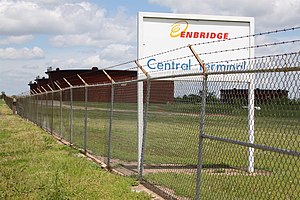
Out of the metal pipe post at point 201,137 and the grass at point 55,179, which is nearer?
the metal pipe post at point 201,137

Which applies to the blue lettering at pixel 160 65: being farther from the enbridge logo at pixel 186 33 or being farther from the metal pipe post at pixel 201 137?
the metal pipe post at pixel 201 137

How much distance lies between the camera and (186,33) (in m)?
11.1

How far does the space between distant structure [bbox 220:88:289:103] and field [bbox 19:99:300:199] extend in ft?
0.30

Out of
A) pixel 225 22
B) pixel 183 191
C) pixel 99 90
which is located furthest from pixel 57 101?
pixel 183 191

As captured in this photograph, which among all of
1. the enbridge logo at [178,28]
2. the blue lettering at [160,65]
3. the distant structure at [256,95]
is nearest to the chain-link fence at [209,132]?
the distant structure at [256,95]

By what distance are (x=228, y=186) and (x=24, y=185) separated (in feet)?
10.9

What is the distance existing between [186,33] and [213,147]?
3.98 meters

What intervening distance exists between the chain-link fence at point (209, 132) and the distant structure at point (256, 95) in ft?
0.03

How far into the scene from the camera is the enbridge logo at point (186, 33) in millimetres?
10984

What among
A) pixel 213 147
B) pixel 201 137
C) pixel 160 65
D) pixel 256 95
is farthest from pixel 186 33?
pixel 256 95

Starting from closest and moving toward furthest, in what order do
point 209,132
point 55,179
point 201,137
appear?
point 201,137 < point 209,132 < point 55,179

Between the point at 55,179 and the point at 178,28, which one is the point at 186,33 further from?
the point at 55,179

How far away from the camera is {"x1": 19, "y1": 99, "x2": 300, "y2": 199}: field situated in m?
5.48

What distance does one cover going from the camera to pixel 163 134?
340 inches
